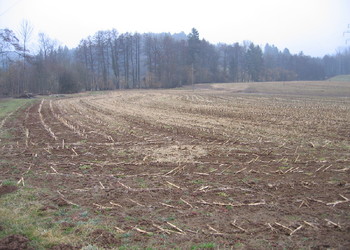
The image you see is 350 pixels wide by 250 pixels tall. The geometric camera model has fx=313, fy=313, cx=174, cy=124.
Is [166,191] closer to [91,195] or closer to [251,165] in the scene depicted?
[91,195]

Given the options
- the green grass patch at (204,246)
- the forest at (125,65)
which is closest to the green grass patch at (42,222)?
the green grass patch at (204,246)

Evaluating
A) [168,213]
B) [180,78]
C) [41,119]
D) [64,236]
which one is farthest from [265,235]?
[180,78]

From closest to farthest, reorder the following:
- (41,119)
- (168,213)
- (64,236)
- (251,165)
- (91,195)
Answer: (64,236)
(168,213)
(91,195)
(251,165)
(41,119)

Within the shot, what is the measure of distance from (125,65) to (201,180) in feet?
247

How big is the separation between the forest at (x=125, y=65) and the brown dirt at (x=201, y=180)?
37685 millimetres

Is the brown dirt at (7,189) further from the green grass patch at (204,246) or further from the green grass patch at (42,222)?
the green grass patch at (204,246)

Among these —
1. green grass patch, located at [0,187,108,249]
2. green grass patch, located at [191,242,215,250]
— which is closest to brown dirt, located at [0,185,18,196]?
green grass patch, located at [0,187,108,249]

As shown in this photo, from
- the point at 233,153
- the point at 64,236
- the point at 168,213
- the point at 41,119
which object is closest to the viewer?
the point at 64,236

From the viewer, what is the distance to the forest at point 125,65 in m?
55.2

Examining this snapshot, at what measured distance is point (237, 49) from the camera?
335ft

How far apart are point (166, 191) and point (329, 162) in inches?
214

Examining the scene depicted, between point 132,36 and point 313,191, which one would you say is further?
point 132,36

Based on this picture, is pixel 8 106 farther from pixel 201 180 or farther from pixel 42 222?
pixel 42 222

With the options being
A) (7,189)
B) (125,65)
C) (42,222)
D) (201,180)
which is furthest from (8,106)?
(125,65)
